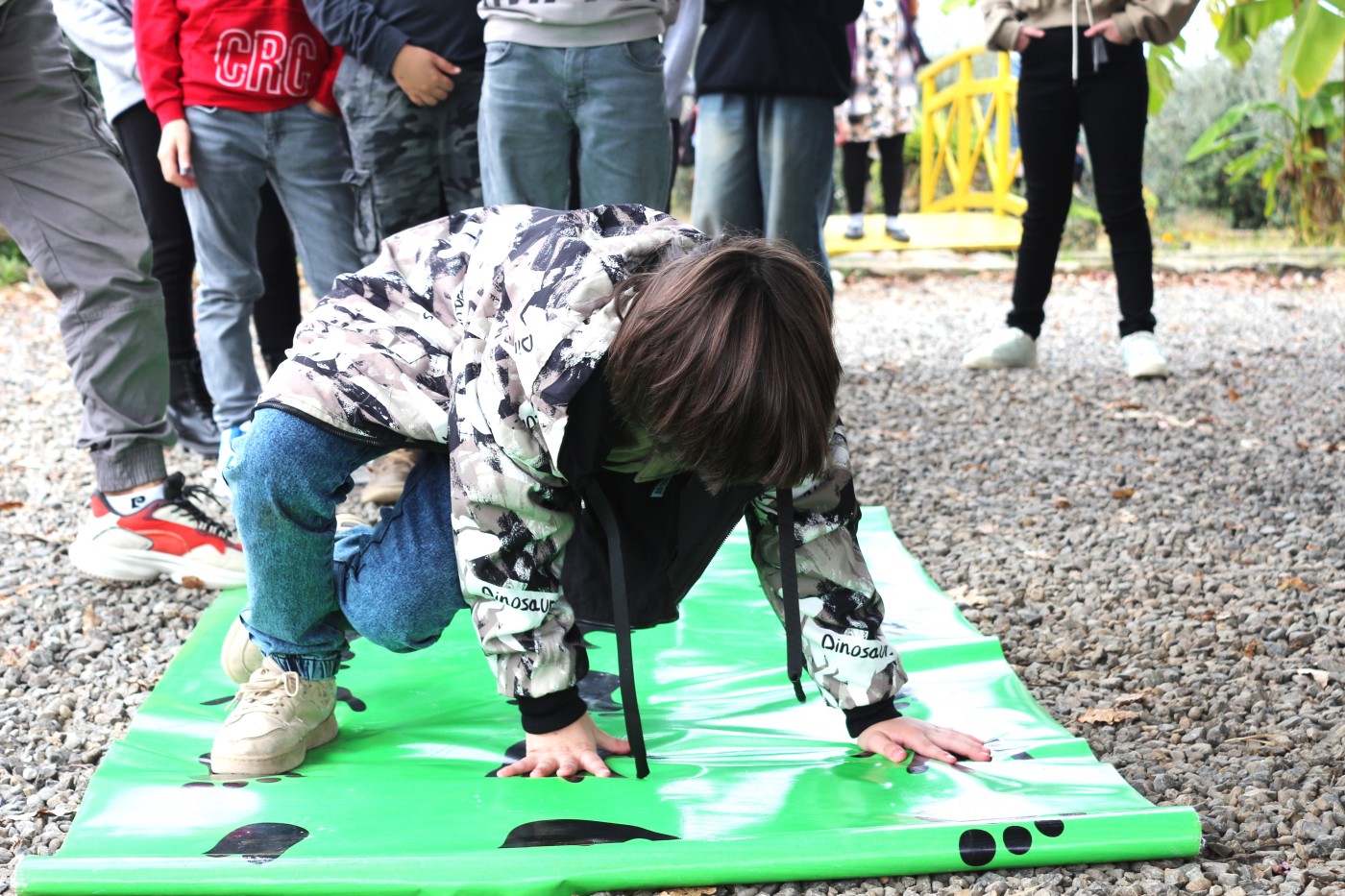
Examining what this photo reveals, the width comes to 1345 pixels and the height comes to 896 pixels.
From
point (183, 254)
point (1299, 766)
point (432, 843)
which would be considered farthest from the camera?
point (183, 254)

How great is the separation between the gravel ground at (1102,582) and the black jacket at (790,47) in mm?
1056

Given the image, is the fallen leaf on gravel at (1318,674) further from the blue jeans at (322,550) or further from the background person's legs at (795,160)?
the background person's legs at (795,160)

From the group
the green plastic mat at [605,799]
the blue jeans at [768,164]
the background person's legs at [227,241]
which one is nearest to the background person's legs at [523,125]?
the background person's legs at [227,241]

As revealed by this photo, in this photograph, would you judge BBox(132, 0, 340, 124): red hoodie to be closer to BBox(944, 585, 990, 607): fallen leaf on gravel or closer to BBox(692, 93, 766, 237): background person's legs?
BBox(692, 93, 766, 237): background person's legs

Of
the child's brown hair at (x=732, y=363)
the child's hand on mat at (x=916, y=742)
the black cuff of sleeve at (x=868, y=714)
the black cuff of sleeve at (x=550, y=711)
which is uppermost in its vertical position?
the child's brown hair at (x=732, y=363)

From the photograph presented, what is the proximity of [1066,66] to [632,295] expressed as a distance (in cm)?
324

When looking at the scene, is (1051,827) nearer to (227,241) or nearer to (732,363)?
(732,363)

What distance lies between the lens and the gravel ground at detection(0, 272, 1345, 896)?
1755 mm

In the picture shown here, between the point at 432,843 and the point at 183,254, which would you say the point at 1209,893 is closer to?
the point at 432,843

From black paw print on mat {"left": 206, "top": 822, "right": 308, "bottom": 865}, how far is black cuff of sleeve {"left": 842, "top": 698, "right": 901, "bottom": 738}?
0.74 metres

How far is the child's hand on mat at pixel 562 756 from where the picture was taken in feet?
5.77

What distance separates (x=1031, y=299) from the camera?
4.80 m

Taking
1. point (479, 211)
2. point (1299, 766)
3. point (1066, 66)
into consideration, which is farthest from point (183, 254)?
point (1299, 766)

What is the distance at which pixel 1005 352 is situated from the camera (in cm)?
491
